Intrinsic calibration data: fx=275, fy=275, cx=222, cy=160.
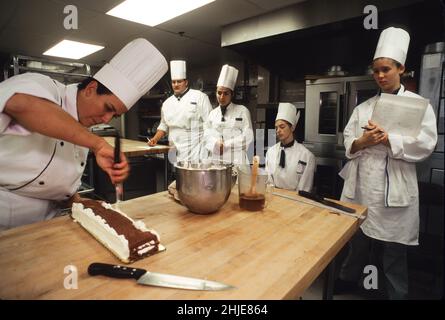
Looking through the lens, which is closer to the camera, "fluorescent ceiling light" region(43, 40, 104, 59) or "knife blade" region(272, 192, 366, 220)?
"knife blade" region(272, 192, 366, 220)

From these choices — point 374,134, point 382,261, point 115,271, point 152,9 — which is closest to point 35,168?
point 115,271

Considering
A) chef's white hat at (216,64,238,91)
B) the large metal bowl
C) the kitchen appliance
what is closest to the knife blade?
the large metal bowl

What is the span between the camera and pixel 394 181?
72.2 inches

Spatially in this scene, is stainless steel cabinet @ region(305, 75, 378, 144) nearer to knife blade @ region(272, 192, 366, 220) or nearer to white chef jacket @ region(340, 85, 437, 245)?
white chef jacket @ region(340, 85, 437, 245)

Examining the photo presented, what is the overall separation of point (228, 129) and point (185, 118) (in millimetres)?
669

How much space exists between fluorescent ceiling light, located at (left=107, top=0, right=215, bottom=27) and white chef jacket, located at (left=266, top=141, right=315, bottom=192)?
182 cm

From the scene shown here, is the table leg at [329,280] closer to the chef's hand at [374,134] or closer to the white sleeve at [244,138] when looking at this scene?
the chef's hand at [374,134]

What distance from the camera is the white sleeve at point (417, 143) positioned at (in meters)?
1.73

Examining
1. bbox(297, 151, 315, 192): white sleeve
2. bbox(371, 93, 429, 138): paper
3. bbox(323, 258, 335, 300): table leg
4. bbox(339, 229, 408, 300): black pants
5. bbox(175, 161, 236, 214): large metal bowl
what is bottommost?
bbox(339, 229, 408, 300): black pants

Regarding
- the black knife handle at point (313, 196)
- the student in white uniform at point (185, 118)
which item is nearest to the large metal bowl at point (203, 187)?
the black knife handle at point (313, 196)

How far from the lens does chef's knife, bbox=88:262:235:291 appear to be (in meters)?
0.67

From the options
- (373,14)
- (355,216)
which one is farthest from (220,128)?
(355,216)

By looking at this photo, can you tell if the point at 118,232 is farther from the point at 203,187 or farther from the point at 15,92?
the point at 15,92

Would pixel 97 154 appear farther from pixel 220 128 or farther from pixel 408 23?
pixel 408 23
